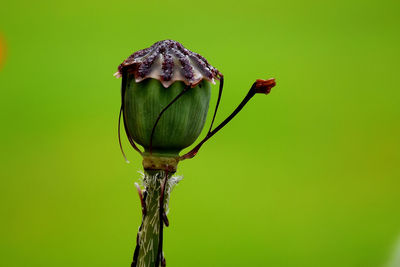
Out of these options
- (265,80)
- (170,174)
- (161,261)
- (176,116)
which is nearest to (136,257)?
(161,261)

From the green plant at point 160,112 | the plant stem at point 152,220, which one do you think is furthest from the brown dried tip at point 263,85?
the plant stem at point 152,220

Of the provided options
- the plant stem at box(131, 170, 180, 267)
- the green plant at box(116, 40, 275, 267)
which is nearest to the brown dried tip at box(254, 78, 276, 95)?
the green plant at box(116, 40, 275, 267)

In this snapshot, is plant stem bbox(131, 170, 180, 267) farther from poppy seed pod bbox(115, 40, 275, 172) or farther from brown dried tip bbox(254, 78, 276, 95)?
brown dried tip bbox(254, 78, 276, 95)

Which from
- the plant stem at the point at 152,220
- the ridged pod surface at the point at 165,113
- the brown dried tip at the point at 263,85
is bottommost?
the plant stem at the point at 152,220

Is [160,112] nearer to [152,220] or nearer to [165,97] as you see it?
[165,97]

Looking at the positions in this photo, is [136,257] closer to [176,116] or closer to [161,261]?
[161,261]

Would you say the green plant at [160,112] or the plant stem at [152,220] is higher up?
the green plant at [160,112]

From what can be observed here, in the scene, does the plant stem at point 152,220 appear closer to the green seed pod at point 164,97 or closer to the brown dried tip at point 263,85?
the green seed pod at point 164,97

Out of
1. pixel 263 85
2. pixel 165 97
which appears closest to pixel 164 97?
pixel 165 97

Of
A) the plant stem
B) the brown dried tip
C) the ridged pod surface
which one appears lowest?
the plant stem
